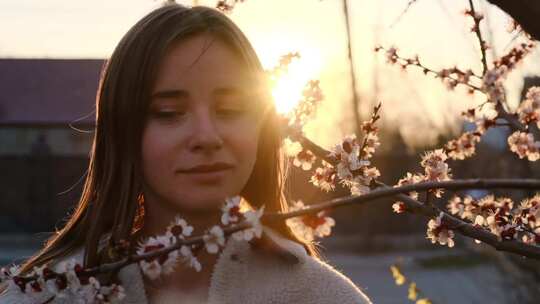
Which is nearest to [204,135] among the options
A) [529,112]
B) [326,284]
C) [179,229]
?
[179,229]

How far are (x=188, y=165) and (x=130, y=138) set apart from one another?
0.63ft

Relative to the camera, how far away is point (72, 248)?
1.95 m

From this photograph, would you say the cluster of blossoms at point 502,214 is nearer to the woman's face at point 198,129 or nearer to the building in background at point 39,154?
the woman's face at point 198,129

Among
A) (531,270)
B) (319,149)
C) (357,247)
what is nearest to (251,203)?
(319,149)

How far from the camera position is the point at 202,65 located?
166cm

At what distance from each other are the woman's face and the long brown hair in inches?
1.6

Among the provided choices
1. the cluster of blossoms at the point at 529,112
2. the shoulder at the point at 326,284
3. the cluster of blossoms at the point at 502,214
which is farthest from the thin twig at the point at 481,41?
the shoulder at the point at 326,284

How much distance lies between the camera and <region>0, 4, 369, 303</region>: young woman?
1617 millimetres

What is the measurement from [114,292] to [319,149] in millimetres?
638

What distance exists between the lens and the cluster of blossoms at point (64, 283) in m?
1.24

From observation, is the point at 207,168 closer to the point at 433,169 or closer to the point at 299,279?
the point at 299,279

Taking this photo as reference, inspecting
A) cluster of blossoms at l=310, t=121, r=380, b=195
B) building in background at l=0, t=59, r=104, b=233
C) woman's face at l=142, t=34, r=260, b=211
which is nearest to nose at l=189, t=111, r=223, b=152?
woman's face at l=142, t=34, r=260, b=211

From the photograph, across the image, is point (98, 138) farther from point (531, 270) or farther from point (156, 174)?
point (531, 270)

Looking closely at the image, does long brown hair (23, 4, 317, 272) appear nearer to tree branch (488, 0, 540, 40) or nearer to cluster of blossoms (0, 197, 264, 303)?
cluster of blossoms (0, 197, 264, 303)
